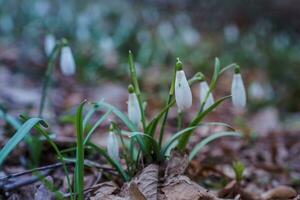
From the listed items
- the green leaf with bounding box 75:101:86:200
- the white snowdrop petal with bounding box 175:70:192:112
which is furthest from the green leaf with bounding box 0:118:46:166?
the white snowdrop petal with bounding box 175:70:192:112

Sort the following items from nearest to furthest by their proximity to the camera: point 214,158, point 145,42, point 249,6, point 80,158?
point 80,158 → point 214,158 → point 145,42 → point 249,6

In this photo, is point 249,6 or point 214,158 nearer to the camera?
point 214,158

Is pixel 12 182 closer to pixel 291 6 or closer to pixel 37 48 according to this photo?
pixel 37 48

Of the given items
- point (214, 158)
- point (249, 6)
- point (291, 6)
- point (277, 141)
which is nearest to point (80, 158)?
point (214, 158)

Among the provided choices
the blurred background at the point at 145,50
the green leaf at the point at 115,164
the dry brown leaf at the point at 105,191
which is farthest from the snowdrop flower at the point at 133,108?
the blurred background at the point at 145,50

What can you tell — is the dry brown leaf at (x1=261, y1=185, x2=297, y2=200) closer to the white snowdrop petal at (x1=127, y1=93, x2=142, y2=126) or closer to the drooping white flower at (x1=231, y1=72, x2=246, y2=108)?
the drooping white flower at (x1=231, y1=72, x2=246, y2=108)

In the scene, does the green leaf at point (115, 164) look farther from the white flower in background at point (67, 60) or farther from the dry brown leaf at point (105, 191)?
the white flower in background at point (67, 60)
